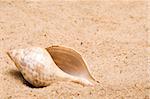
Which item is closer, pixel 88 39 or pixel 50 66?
pixel 50 66

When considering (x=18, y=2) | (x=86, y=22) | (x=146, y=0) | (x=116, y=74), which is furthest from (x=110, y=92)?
(x=146, y=0)

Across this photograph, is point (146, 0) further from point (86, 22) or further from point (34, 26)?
point (34, 26)

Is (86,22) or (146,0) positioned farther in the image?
(146,0)
